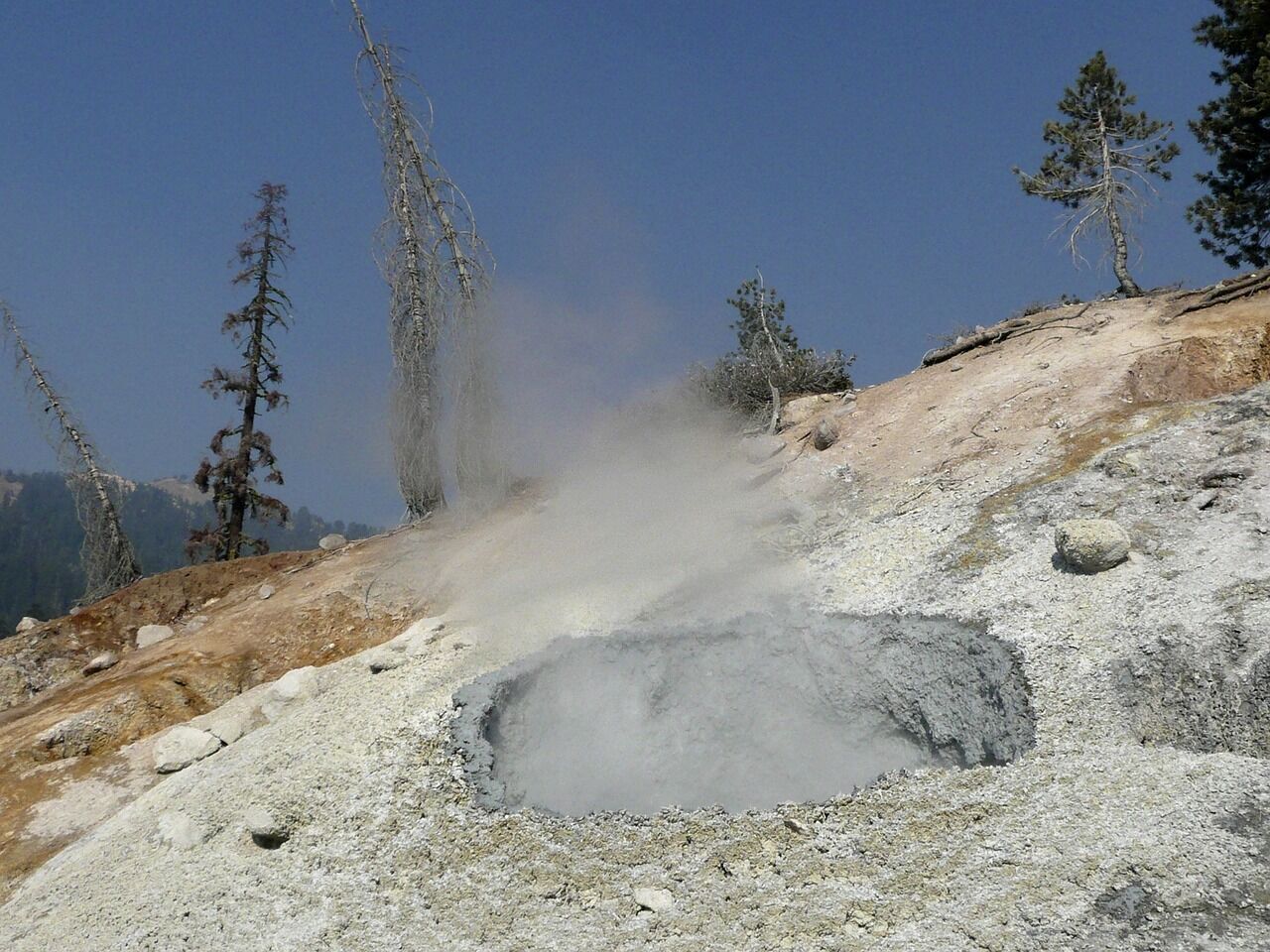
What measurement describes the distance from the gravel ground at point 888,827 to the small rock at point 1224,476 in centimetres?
3

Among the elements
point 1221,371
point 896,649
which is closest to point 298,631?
point 896,649

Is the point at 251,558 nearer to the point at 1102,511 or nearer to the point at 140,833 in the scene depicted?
the point at 140,833

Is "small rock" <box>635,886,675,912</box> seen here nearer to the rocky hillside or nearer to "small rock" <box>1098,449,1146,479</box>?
the rocky hillside

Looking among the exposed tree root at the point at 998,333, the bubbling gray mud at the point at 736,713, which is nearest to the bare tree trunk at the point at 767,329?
the exposed tree root at the point at 998,333

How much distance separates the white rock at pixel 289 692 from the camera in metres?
10.1

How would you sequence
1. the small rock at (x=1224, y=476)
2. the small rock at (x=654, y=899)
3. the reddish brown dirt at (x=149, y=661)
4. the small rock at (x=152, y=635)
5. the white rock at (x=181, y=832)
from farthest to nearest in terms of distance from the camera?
the small rock at (x=152, y=635), the reddish brown dirt at (x=149, y=661), the small rock at (x=1224, y=476), the white rock at (x=181, y=832), the small rock at (x=654, y=899)

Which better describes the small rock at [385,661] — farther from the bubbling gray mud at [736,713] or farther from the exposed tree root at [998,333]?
the exposed tree root at [998,333]

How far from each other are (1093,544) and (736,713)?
374 centimetres

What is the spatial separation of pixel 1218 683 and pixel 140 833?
904cm

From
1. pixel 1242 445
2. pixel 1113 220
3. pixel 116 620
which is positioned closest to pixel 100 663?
pixel 116 620

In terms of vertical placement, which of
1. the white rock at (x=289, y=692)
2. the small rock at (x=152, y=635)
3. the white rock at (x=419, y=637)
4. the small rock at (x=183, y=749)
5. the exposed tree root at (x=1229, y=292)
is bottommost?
the small rock at (x=183, y=749)

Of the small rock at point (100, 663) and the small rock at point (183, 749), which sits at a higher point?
the small rock at point (100, 663)

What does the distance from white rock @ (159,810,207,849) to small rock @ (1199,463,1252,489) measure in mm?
10149

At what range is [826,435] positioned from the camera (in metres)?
14.4
